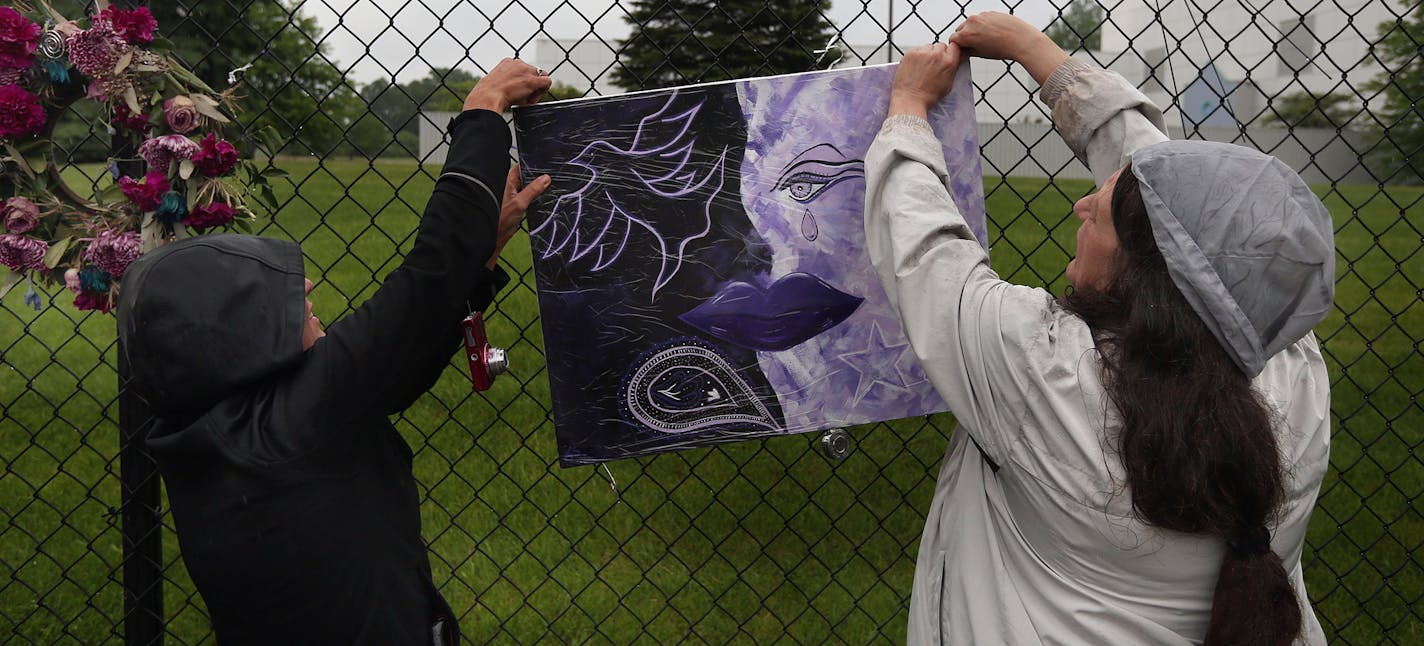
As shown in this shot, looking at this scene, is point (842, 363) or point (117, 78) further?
point (842, 363)

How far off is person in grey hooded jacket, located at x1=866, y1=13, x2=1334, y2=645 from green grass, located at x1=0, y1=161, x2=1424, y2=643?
958 mm

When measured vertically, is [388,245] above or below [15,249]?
below

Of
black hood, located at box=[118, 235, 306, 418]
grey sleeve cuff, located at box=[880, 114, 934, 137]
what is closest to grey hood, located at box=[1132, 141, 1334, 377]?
grey sleeve cuff, located at box=[880, 114, 934, 137]

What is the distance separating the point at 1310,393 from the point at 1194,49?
106ft

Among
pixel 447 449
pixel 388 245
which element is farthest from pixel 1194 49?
pixel 447 449

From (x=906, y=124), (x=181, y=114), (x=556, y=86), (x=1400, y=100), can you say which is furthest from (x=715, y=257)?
(x=1400, y=100)

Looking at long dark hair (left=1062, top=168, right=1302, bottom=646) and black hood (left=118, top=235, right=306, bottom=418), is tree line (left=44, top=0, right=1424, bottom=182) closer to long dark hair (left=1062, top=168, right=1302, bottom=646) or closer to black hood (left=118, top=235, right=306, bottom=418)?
black hood (left=118, top=235, right=306, bottom=418)

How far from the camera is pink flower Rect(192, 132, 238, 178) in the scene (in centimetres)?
197

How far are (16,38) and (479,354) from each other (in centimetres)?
Answer: 102

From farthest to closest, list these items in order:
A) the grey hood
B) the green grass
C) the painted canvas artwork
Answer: the green grass, the painted canvas artwork, the grey hood

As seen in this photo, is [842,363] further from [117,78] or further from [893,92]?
[117,78]

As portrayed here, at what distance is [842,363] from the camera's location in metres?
2.25

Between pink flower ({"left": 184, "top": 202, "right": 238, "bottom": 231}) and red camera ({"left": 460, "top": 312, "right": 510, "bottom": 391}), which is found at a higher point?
pink flower ({"left": 184, "top": 202, "right": 238, "bottom": 231})

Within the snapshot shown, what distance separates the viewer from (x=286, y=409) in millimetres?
1593
